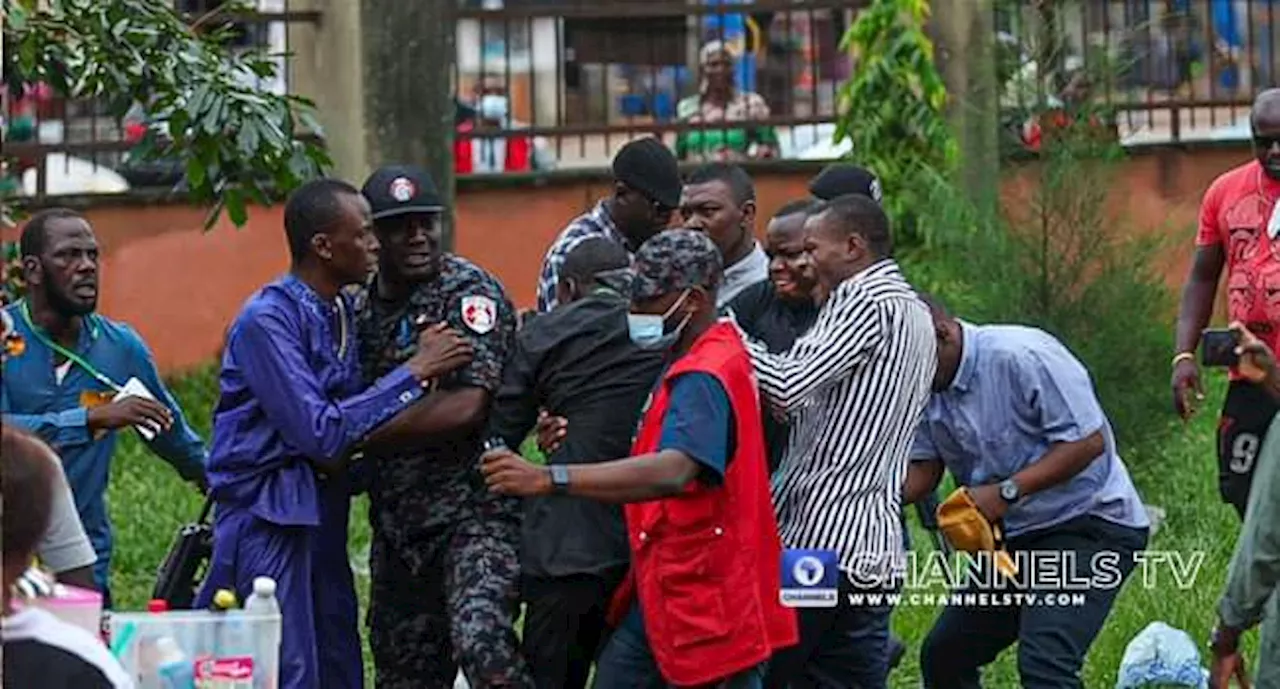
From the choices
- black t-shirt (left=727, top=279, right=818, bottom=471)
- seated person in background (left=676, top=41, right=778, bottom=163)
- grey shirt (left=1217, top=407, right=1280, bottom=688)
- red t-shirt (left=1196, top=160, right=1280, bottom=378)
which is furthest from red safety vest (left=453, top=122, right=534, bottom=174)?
grey shirt (left=1217, top=407, right=1280, bottom=688)

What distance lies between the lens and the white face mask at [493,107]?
16.9 m

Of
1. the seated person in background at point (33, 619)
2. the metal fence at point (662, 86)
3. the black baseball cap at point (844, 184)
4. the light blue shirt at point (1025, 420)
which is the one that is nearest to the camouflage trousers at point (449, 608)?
the light blue shirt at point (1025, 420)

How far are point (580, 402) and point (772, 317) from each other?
77 centimetres

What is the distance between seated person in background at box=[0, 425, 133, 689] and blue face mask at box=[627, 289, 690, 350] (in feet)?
8.51

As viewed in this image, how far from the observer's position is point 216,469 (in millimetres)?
8766

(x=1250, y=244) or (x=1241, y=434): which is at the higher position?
(x=1250, y=244)

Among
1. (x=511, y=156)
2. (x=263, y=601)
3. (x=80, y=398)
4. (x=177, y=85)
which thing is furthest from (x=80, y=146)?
(x=263, y=601)

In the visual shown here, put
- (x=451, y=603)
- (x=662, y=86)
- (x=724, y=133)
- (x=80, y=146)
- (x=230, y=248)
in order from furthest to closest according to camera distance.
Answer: (x=662, y=86), (x=724, y=133), (x=230, y=248), (x=80, y=146), (x=451, y=603)

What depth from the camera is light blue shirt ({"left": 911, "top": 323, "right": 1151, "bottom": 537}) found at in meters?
8.88

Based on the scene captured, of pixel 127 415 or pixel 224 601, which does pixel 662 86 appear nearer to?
pixel 127 415

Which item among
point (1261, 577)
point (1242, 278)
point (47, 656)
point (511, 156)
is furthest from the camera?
point (511, 156)

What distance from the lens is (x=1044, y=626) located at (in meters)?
8.92

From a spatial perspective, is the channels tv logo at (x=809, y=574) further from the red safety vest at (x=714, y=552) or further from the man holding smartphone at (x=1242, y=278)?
the man holding smartphone at (x=1242, y=278)

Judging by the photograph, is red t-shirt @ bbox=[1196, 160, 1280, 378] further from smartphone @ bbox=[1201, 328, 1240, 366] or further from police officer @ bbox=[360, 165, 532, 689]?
police officer @ bbox=[360, 165, 532, 689]
